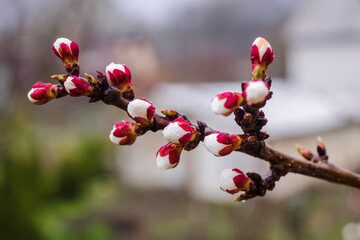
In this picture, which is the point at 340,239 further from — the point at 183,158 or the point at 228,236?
the point at 183,158

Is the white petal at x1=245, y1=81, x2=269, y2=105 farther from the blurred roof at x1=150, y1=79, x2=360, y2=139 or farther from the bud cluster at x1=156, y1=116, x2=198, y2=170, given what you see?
the blurred roof at x1=150, y1=79, x2=360, y2=139

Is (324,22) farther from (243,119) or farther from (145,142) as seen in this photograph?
(243,119)

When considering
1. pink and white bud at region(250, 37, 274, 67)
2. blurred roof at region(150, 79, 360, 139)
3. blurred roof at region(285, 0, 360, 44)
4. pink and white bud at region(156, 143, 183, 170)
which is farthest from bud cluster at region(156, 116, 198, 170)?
blurred roof at region(285, 0, 360, 44)

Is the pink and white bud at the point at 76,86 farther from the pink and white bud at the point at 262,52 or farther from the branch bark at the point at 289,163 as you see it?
the pink and white bud at the point at 262,52

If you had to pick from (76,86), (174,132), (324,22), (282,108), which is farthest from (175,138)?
(324,22)

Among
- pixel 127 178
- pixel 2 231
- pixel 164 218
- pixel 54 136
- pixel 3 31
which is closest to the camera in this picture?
pixel 2 231

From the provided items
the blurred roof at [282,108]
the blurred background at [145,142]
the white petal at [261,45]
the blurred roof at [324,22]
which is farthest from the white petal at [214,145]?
the blurred roof at [324,22]

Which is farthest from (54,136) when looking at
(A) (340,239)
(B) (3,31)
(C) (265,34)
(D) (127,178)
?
(C) (265,34)
